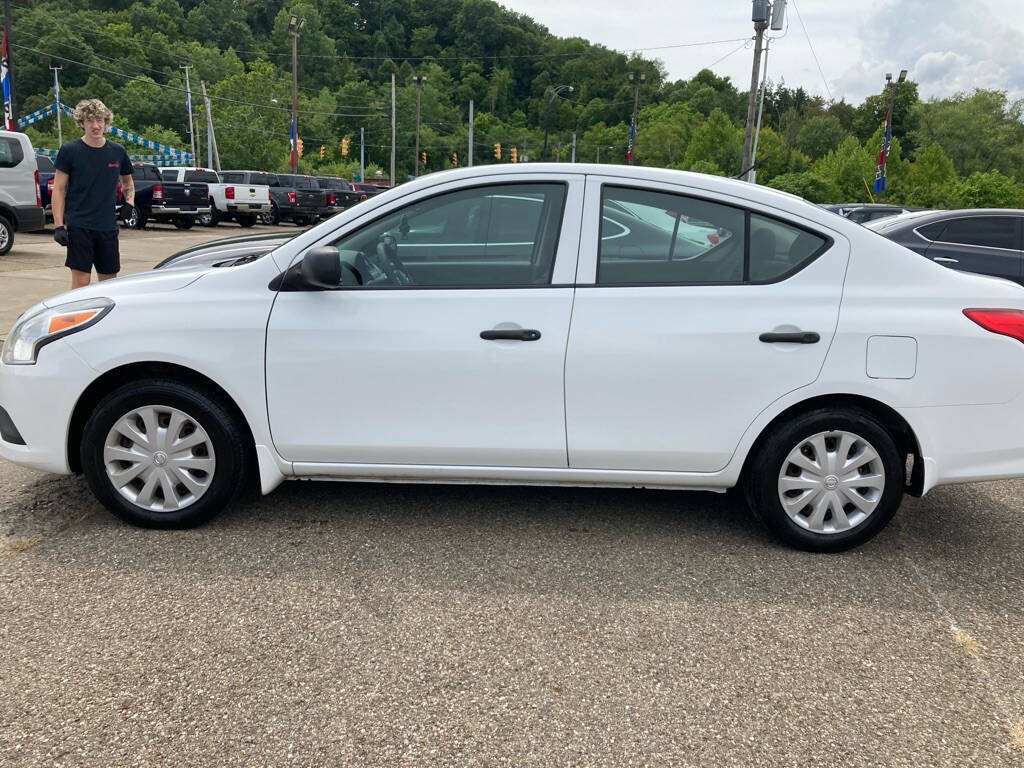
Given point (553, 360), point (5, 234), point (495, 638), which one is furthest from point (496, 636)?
point (5, 234)

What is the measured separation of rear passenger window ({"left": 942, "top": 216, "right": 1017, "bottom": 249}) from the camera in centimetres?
916

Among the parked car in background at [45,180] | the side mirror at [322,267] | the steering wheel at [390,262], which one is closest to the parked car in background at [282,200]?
the parked car in background at [45,180]

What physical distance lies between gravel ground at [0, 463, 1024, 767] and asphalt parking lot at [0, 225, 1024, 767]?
0.03ft

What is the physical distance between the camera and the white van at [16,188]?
48.9ft

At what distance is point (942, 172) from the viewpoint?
47.8m

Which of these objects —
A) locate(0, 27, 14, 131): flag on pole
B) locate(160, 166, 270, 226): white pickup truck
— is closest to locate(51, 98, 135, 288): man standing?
locate(160, 166, 270, 226): white pickup truck

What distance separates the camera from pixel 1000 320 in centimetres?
364

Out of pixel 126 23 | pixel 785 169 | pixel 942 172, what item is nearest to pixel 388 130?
pixel 126 23

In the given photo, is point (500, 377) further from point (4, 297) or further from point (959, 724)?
point (4, 297)

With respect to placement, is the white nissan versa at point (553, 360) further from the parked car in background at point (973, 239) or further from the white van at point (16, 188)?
the white van at point (16, 188)

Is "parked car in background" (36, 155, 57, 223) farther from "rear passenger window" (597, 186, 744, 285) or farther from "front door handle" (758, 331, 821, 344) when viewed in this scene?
"front door handle" (758, 331, 821, 344)

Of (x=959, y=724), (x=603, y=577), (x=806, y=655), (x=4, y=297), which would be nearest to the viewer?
(x=959, y=724)

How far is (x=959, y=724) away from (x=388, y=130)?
Answer: 110 meters

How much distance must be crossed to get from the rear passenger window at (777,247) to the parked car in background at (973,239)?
6.06 m
